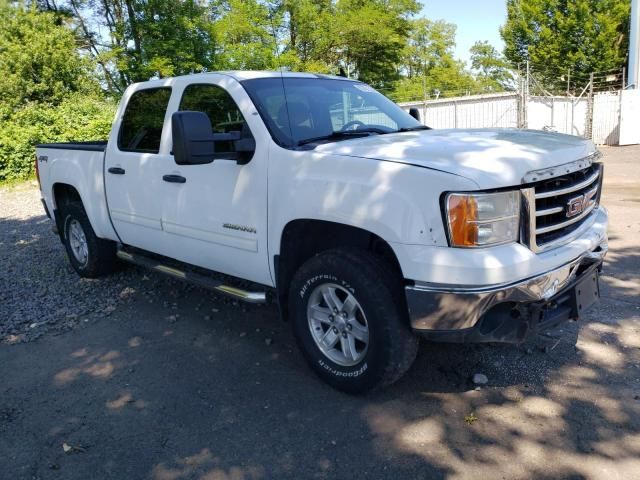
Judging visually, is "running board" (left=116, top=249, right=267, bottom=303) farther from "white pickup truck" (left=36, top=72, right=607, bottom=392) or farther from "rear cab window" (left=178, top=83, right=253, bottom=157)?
"rear cab window" (left=178, top=83, right=253, bottom=157)

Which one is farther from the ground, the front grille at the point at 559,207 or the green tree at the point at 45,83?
the green tree at the point at 45,83

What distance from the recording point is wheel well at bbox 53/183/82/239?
608 cm

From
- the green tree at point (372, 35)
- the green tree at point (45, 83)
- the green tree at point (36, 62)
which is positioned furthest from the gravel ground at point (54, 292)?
the green tree at point (372, 35)

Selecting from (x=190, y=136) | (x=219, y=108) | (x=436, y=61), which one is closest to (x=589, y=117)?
(x=219, y=108)

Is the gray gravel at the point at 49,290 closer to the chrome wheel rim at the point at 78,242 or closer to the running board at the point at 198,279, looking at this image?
the chrome wheel rim at the point at 78,242

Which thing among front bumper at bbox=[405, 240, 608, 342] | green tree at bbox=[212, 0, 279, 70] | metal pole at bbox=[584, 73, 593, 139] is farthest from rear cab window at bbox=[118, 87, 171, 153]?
green tree at bbox=[212, 0, 279, 70]

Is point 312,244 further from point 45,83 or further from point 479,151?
point 45,83

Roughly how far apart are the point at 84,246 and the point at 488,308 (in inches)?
187

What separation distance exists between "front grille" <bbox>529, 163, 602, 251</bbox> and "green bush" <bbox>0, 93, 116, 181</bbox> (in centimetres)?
1659

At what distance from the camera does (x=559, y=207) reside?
312 cm

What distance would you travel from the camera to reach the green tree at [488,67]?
57375 millimetres

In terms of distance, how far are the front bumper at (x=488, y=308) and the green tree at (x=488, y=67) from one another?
184 ft

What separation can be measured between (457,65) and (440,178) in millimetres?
65822

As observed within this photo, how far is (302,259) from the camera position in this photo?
3.69m
